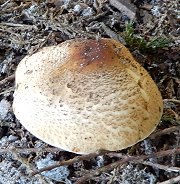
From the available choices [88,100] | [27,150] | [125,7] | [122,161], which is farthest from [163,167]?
[125,7]

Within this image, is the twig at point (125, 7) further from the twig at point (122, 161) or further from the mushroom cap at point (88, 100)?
the twig at point (122, 161)

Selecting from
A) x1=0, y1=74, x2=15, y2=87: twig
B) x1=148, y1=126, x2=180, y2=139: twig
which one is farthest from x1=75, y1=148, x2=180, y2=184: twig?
x1=0, y1=74, x2=15, y2=87: twig

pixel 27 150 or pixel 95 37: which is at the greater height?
pixel 95 37

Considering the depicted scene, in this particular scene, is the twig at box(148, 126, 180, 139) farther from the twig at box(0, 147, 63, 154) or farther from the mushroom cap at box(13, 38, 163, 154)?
the twig at box(0, 147, 63, 154)

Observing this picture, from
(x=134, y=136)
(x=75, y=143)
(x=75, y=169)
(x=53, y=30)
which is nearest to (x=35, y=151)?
(x=75, y=169)

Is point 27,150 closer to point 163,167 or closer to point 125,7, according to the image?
point 163,167

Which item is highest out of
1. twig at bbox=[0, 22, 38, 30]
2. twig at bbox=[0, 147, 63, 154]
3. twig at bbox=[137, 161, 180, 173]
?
twig at bbox=[0, 22, 38, 30]
